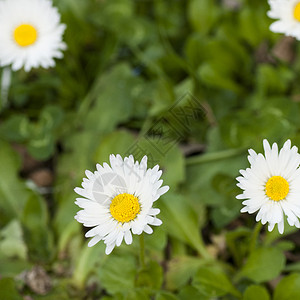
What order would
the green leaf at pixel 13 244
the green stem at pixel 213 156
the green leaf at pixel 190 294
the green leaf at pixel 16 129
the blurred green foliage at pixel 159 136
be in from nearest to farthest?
the green leaf at pixel 190 294 → the blurred green foliage at pixel 159 136 → the green leaf at pixel 13 244 → the green stem at pixel 213 156 → the green leaf at pixel 16 129

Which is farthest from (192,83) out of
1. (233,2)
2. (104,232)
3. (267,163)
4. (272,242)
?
(104,232)

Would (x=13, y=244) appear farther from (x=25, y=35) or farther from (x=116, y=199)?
(x=25, y=35)

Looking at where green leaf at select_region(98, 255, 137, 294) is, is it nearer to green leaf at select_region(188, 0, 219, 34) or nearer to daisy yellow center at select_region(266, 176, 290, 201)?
daisy yellow center at select_region(266, 176, 290, 201)

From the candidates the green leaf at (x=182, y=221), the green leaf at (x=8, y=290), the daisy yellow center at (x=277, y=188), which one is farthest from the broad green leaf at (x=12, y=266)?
the daisy yellow center at (x=277, y=188)

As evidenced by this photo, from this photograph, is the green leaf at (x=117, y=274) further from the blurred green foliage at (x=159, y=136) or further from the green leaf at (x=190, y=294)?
the green leaf at (x=190, y=294)

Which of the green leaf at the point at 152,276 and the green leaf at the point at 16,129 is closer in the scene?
the green leaf at the point at 152,276

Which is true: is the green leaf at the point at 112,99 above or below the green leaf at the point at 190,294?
above

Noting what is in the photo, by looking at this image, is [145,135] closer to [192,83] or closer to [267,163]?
[192,83]

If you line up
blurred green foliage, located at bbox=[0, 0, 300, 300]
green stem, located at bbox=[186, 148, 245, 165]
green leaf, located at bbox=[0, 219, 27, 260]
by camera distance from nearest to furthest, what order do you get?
blurred green foliage, located at bbox=[0, 0, 300, 300] → green leaf, located at bbox=[0, 219, 27, 260] → green stem, located at bbox=[186, 148, 245, 165]

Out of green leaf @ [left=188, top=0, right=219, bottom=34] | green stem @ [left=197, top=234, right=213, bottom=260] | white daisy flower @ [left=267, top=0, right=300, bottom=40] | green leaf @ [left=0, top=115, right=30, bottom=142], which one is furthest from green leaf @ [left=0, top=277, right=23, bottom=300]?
green leaf @ [left=188, top=0, right=219, bottom=34]
